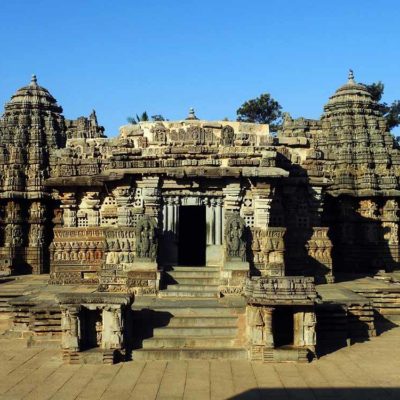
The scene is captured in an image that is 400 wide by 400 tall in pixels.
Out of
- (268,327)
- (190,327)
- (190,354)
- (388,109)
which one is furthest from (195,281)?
(388,109)

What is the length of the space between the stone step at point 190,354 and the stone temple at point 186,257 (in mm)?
21

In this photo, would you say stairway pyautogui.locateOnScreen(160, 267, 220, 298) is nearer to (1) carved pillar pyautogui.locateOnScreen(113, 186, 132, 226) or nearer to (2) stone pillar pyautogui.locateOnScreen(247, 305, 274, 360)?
(1) carved pillar pyautogui.locateOnScreen(113, 186, 132, 226)

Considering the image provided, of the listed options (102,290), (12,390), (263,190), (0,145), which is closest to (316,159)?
(263,190)

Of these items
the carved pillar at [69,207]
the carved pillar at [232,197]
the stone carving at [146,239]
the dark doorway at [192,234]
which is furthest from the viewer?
the dark doorway at [192,234]

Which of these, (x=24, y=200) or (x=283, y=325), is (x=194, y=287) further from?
(x=24, y=200)

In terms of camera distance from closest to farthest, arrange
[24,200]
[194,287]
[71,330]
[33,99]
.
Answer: [71,330]
[194,287]
[24,200]
[33,99]

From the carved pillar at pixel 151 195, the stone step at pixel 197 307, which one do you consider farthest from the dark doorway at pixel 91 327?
the carved pillar at pixel 151 195

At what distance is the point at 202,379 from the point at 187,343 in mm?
1691

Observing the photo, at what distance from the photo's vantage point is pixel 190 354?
32.2ft

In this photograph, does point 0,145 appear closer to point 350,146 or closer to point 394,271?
point 350,146

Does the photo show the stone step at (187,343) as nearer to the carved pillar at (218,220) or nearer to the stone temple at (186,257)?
the stone temple at (186,257)

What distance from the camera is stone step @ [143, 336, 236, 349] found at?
10188 mm

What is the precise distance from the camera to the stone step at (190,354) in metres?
9.79

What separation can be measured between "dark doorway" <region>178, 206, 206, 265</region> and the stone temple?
1.8 inches
